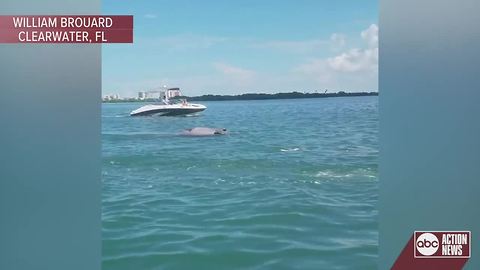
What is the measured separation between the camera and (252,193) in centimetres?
554

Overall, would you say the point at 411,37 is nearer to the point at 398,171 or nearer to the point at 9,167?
the point at 398,171

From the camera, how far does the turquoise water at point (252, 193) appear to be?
3764 millimetres

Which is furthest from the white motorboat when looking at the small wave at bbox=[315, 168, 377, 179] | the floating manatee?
the small wave at bbox=[315, 168, 377, 179]

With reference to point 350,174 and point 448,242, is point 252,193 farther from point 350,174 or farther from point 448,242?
point 448,242

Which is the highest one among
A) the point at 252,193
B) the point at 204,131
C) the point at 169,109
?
the point at 169,109

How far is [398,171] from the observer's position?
304 centimetres

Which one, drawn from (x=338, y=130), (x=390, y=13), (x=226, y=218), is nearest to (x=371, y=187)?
(x=338, y=130)

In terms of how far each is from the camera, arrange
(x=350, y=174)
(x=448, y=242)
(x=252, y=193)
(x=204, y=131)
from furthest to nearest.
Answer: (x=204, y=131), (x=350, y=174), (x=252, y=193), (x=448, y=242)

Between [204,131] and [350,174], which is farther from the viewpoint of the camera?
[204,131]

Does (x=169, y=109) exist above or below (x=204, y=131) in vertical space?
above

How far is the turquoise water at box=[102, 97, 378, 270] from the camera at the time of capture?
3.76 metres

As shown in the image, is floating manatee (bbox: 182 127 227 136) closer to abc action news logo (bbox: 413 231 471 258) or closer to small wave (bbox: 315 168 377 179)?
small wave (bbox: 315 168 377 179)

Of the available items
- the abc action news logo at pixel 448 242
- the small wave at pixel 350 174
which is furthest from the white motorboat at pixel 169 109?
the abc action news logo at pixel 448 242

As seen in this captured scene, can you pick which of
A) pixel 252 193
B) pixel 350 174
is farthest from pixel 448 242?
pixel 350 174
